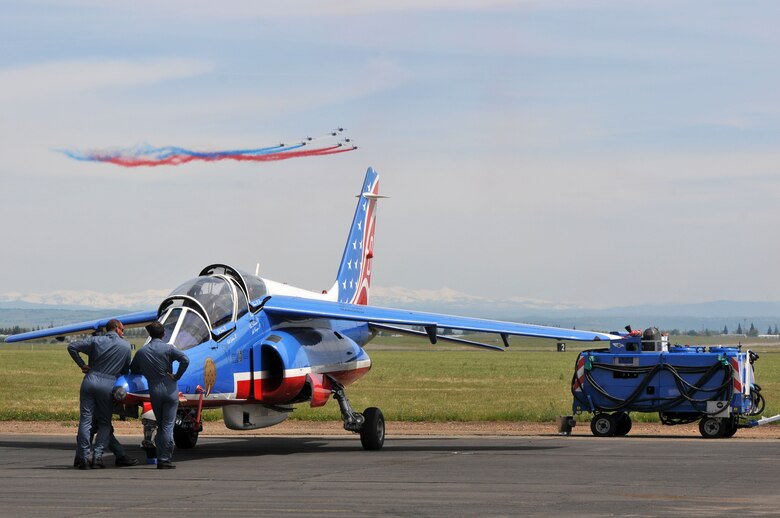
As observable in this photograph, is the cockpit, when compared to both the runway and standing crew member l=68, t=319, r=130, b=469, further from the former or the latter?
the runway

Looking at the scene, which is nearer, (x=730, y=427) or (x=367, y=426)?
(x=367, y=426)

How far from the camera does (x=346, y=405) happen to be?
2159cm

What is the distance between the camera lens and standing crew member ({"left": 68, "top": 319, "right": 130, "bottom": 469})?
17.5 metres

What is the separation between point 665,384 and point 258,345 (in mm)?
8567

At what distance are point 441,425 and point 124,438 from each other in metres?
7.98

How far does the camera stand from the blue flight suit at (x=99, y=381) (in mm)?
17453

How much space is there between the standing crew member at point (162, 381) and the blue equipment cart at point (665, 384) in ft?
33.4

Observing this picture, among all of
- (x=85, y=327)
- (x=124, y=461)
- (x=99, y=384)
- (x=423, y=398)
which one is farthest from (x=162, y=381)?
(x=423, y=398)

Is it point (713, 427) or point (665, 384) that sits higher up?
point (665, 384)

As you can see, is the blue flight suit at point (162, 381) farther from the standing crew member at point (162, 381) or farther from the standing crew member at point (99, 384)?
the standing crew member at point (99, 384)

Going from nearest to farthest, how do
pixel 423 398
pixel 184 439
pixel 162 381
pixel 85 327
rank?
1. pixel 162 381
2. pixel 184 439
3. pixel 85 327
4. pixel 423 398

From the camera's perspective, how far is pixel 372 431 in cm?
2127

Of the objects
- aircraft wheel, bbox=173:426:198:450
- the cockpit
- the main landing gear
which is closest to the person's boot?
the cockpit

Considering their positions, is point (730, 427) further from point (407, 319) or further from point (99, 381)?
point (99, 381)
